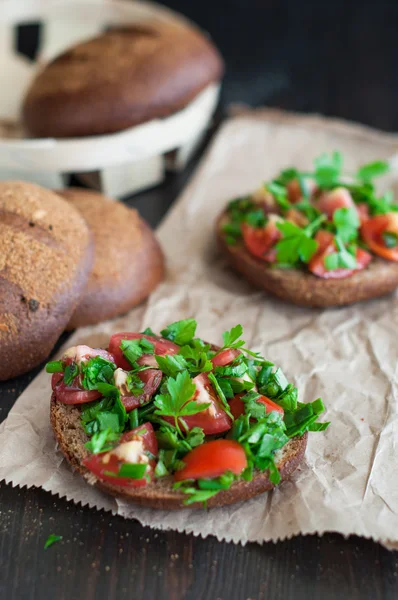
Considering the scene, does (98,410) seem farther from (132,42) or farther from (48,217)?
(132,42)

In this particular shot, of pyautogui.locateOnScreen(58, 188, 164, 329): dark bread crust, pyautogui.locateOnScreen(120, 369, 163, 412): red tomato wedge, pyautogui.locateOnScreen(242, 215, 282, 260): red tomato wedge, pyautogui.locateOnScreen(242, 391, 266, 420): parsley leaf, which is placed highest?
pyautogui.locateOnScreen(242, 391, 266, 420): parsley leaf

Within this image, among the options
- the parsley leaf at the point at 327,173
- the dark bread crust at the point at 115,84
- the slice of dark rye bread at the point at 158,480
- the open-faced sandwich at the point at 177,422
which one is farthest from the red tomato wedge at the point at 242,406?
the dark bread crust at the point at 115,84

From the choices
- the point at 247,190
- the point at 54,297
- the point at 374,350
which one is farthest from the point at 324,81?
the point at 54,297

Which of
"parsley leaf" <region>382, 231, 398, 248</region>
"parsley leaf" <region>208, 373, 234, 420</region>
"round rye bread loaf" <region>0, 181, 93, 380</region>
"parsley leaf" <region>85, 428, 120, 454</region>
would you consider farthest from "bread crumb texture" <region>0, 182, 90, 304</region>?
"parsley leaf" <region>382, 231, 398, 248</region>

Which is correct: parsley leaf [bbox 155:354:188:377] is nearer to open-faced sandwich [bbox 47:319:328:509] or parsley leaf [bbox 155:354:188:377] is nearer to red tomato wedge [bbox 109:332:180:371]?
open-faced sandwich [bbox 47:319:328:509]

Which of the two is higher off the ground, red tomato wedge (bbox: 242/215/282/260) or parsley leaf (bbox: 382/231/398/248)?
parsley leaf (bbox: 382/231/398/248)

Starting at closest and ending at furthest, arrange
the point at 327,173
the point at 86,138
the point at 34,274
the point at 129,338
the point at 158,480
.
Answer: the point at 158,480, the point at 129,338, the point at 34,274, the point at 327,173, the point at 86,138

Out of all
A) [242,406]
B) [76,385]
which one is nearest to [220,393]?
[242,406]

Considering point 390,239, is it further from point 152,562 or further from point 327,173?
Result: point 152,562

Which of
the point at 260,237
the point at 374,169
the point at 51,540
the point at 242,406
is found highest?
the point at 374,169
